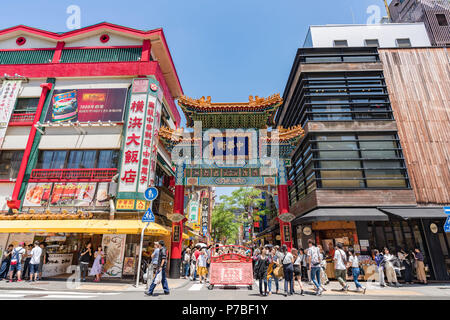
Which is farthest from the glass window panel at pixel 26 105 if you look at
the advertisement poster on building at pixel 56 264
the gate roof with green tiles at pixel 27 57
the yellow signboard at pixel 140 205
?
the yellow signboard at pixel 140 205

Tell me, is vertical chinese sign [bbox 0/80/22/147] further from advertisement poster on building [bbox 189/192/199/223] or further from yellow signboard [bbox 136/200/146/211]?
advertisement poster on building [bbox 189/192/199/223]

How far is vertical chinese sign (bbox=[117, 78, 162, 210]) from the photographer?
13.4m

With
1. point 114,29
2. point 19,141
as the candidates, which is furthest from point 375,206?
point 19,141

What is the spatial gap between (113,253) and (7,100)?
13572 millimetres

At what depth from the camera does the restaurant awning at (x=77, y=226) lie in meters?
11.6

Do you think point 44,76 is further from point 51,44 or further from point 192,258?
point 192,258

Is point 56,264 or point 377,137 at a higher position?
point 377,137

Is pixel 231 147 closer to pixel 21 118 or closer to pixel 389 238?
pixel 389 238

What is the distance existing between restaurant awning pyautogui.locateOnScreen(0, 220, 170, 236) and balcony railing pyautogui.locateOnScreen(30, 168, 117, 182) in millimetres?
2808

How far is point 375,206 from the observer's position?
1382 centimetres

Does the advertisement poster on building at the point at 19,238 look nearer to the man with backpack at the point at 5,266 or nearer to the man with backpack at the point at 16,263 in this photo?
the man with backpack at the point at 5,266

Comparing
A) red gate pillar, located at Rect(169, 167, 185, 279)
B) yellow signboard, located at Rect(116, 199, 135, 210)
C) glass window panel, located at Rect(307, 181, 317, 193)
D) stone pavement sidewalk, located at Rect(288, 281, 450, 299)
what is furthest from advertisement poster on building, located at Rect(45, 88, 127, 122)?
stone pavement sidewalk, located at Rect(288, 281, 450, 299)

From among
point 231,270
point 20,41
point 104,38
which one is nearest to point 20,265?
point 231,270

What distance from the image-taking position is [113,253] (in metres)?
12.9
